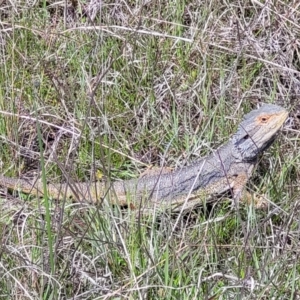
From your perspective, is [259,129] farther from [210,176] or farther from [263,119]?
[210,176]

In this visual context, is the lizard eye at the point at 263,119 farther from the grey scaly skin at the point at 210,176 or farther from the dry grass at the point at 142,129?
the dry grass at the point at 142,129

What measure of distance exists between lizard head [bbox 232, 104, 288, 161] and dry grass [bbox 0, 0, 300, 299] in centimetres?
8

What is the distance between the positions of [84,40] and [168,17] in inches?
21.3

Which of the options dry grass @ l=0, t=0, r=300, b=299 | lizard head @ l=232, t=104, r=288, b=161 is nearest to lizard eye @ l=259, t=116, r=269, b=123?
lizard head @ l=232, t=104, r=288, b=161

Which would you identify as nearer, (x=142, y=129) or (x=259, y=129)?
(x=259, y=129)

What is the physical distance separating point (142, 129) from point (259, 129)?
64 centimetres

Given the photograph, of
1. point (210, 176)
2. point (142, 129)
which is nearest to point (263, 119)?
point (210, 176)

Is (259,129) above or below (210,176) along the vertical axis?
above

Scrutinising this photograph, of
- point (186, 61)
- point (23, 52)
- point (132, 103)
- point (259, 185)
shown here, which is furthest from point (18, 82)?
point (259, 185)

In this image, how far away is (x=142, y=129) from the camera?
430 centimetres

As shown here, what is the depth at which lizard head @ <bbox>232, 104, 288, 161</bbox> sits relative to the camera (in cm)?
401

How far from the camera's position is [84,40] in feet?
15.3

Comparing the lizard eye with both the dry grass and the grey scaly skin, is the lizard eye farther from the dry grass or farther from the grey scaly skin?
the dry grass

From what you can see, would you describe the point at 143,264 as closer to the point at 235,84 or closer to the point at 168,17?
the point at 235,84
